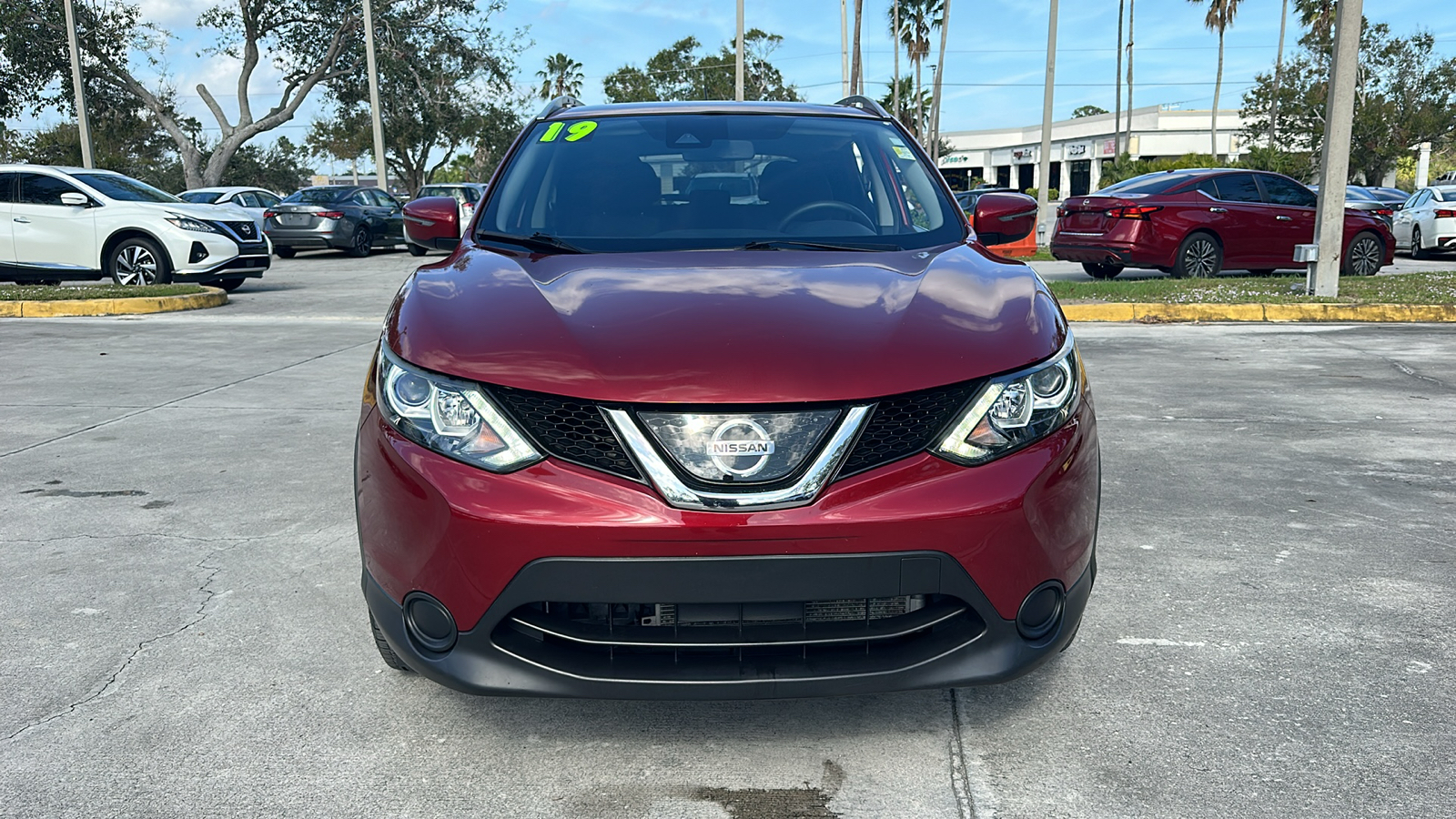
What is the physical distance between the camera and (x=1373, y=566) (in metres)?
3.79

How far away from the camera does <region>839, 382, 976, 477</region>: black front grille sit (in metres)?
2.23

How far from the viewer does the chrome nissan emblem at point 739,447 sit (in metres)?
2.19

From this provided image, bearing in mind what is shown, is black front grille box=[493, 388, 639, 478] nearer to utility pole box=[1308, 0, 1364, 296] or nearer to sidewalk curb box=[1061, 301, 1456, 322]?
sidewalk curb box=[1061, 301, 1456, 322]

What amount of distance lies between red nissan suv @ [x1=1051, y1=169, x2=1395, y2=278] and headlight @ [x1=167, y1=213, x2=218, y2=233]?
1044 cm

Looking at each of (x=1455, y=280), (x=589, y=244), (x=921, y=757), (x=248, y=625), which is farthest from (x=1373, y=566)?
(x=1455, y=280)

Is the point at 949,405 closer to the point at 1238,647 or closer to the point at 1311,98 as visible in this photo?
the point at 1238,647

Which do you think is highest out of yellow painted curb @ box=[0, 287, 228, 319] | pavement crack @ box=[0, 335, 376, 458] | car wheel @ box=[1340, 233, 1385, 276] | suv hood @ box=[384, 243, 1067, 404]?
suv hood @ box=[384, 243, 1067, 404]

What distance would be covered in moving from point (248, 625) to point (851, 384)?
2.11 meters

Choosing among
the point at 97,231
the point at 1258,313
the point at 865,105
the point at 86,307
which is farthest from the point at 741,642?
the point at 97,231

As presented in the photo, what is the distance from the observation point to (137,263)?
13844mm

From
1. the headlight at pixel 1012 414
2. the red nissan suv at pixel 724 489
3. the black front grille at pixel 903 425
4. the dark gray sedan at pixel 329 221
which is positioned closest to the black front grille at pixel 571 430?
the red nissan suv at pixel 724 489

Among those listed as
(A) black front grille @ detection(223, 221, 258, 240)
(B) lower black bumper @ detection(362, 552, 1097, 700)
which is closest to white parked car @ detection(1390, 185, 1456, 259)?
(A) black front grille @ detection(223, 221, 258, 240)

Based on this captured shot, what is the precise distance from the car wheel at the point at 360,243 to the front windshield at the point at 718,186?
1942 cm

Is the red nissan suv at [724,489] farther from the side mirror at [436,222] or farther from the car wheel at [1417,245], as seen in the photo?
the car wheel at [1417,245]
